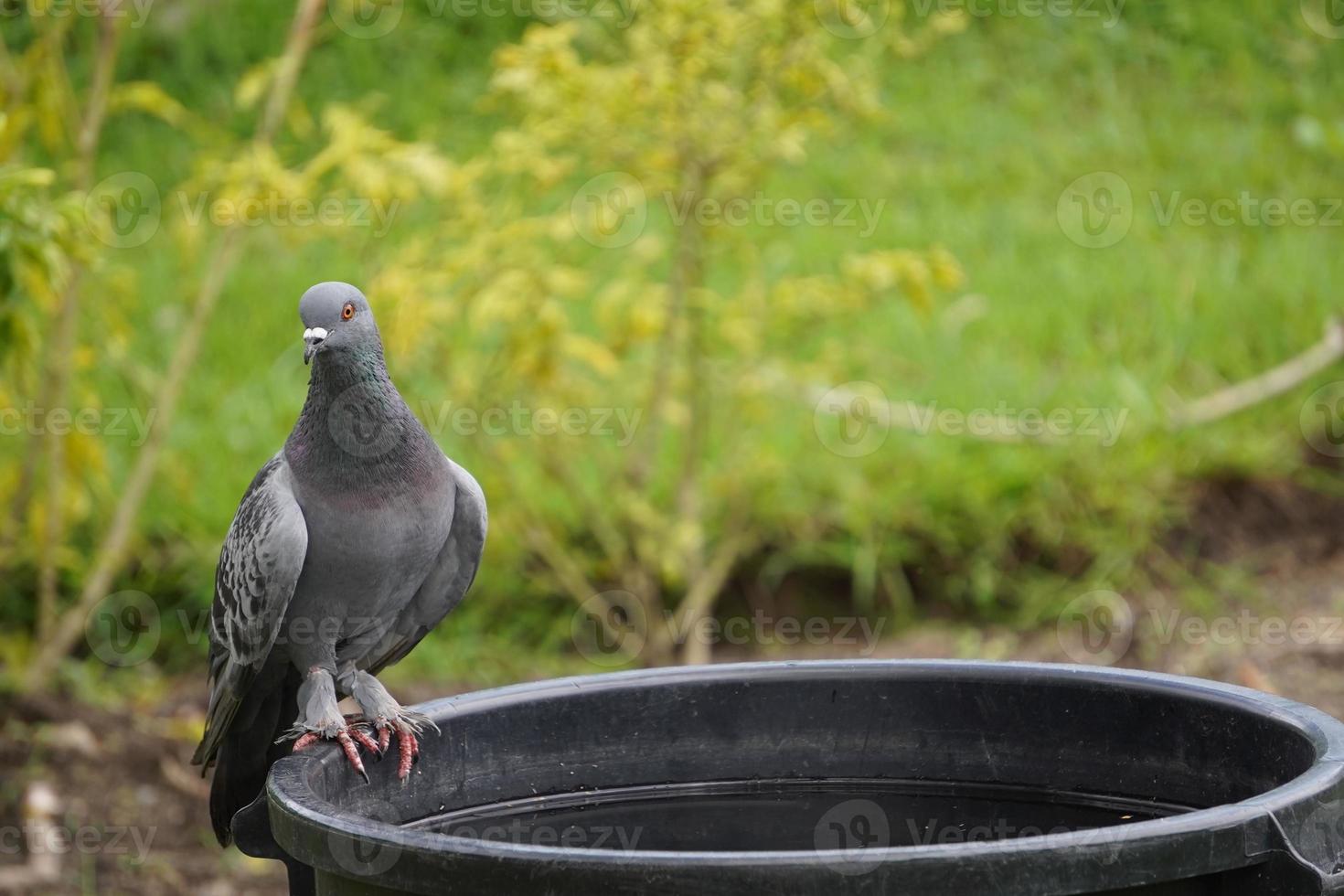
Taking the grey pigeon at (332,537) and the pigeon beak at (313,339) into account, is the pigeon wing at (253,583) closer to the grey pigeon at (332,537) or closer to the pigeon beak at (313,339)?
the grey pigeon at (332,537)

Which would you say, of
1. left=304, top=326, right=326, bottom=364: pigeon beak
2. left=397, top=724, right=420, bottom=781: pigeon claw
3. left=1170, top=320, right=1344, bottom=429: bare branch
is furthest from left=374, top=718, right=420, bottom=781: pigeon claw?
left=1170, top=320, right=1344, bottom=429: bare branch

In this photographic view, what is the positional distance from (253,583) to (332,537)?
0.49ft

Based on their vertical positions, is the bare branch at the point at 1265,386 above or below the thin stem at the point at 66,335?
below

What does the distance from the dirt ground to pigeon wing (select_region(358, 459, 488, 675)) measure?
5.53 ft

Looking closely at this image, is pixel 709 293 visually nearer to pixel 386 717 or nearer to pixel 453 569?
pixel 453 569

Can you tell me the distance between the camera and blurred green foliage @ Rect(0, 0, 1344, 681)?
4145 millimetres

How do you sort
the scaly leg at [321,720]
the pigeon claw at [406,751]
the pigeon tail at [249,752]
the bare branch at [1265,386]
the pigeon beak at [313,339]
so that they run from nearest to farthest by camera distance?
1. the pigeon claw at [406,751]
2. the scaly leg at [321,720]
3. the pigeon beak at [313,339]
4. the pigeon tail at [249,752]
5. the bare branch at [1265,386]

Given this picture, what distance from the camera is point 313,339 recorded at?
2.41 metres

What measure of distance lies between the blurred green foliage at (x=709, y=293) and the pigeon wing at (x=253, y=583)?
783 millimetres

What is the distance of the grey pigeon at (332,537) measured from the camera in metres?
2.43

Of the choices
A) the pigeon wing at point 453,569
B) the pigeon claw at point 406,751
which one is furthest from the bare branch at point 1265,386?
the pigeon claw at point 406,751

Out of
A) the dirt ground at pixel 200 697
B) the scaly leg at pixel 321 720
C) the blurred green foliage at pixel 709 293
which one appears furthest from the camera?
the blurred green foliage at pixel 709 293

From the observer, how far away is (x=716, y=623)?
5.13m

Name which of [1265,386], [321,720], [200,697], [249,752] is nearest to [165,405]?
[200,697]
